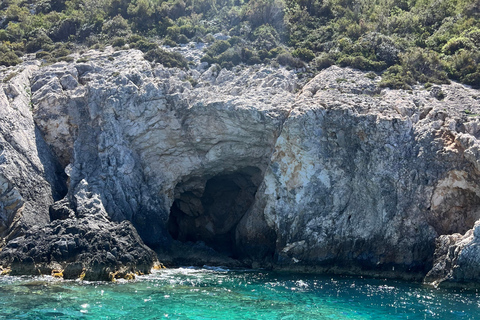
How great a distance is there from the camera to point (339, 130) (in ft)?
91.7

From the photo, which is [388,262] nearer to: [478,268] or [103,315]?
[478,268]

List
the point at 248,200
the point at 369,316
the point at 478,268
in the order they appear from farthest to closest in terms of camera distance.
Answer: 1. the point at 248,200
2. the point at 478,268
3. the point at 369,316

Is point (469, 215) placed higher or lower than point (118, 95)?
lower

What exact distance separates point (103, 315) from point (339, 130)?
56.7 ft

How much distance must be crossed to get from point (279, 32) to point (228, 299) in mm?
29635

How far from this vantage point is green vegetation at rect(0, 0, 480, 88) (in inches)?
1353

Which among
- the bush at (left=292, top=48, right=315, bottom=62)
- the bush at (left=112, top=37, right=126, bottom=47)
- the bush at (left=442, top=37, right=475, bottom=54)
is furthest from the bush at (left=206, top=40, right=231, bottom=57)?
the bush at (left=442, top=37, right=475, bottom=54)

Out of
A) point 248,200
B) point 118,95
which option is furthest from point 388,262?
point 118,95

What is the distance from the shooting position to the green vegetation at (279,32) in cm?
3438

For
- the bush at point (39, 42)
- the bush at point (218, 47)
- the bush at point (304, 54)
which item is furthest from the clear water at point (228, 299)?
the bush at point (39, 42)

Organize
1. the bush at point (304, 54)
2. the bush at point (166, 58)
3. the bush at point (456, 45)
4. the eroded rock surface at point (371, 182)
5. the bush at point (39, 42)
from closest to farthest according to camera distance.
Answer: the eroded rock surface at point (371, 182) < the bush at point (166, 58) < the bush at point (456, 45) < the bush at point (304, 54) < the bush at point (39, 42)

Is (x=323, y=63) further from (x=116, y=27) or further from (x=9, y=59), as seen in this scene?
(x=9, y=59)

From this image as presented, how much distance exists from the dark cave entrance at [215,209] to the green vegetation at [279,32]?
9.07 metres

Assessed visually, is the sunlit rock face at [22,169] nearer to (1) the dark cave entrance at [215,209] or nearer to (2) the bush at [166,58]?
(1) the dark cave entrance at [215,209]
